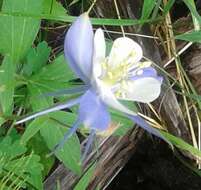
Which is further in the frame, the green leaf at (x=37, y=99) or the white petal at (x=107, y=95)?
the green leaf at (x=37, y=99)

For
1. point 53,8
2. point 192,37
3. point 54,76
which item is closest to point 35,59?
point 54,76

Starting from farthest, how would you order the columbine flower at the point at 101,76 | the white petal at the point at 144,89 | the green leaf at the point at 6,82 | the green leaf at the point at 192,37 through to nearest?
the green leaf at the point at 192,37
the green leaf at the point at 6,82
the white petal at the point at 144,89
the columbine flower at the point at 101,76

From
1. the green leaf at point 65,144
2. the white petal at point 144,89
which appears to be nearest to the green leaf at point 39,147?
the green leaf at point 65,144

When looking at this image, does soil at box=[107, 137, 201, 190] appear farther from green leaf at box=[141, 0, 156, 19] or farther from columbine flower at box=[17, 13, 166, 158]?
columbine flower at box=[17, 13, 166, 158]

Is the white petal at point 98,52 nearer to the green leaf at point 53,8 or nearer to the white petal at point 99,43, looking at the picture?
the white petal at point 99,43

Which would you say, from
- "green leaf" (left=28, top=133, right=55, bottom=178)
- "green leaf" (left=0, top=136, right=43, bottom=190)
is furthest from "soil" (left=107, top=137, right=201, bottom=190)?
"green leaf" (left=0, top=136, right=43, bottom=190)

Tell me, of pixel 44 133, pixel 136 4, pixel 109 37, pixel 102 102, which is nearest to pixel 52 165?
pixel 44 133
